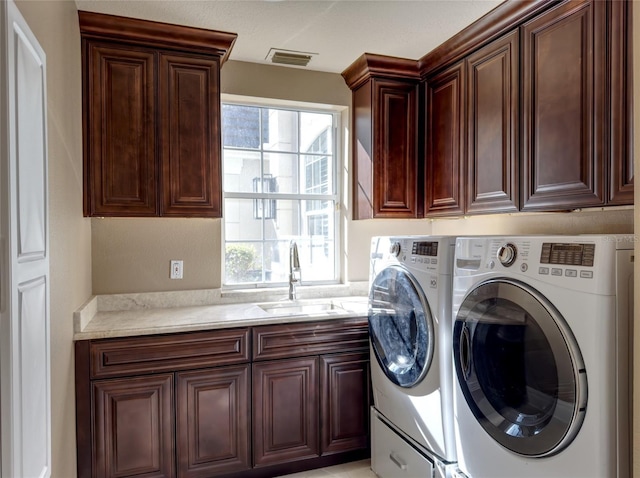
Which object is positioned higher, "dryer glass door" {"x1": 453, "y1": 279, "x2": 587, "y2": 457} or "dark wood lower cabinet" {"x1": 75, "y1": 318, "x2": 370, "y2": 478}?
"dryer glass door" {"x1": 453, "y1": 279, "x2": 587, "y2": 457}

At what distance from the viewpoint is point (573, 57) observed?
6.03ft

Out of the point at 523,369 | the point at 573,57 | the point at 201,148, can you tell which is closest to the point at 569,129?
the point at 573,57

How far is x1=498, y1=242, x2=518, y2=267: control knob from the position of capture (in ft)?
4.87

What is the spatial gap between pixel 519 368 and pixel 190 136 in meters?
2.03

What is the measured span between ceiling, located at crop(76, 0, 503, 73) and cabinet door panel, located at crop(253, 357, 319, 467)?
1835 mm

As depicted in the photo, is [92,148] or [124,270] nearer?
[92,148]

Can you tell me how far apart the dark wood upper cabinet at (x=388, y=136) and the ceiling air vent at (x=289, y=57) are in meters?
0.33

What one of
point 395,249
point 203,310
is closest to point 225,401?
point 203,310

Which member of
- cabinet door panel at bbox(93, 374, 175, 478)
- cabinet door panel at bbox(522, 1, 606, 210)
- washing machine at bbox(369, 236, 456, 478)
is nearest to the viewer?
cabinet door panel at bbox(522, 1, 606, 210)

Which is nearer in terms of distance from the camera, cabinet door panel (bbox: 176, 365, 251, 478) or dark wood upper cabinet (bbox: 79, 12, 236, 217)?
cabinet door panel (bbox: 176, 365, 251, 478)

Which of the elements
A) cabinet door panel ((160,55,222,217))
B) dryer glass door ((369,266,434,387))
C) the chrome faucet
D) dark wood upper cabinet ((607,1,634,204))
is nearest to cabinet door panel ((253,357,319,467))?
dryer glass door ((369,266,434,387))

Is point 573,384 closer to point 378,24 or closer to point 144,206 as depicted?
point 378,24

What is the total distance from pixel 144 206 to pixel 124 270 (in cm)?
48

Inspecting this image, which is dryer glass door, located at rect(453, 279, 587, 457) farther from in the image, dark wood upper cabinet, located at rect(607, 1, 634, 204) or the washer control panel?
dark wood upper cabinet, located at rect(607, 1, 634, 204)
